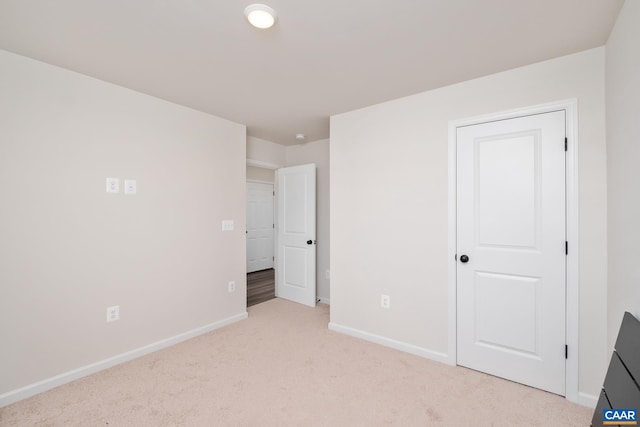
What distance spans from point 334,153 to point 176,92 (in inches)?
66.9

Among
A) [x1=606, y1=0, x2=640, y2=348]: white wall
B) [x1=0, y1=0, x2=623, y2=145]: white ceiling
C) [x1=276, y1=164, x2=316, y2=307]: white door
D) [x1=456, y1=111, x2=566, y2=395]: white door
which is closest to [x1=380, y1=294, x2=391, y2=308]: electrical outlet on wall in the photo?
[x1=456, y1=111, x2=566, y2=395]: white door

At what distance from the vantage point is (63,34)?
1.77m

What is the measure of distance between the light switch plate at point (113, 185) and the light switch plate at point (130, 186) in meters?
0.06

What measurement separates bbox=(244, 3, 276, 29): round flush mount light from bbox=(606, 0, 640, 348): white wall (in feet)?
5.84

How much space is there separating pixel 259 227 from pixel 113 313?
13.9ft

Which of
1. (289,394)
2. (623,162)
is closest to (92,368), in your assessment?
(289,394)

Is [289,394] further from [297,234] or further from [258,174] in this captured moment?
[258,174]

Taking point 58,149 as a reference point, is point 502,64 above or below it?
above

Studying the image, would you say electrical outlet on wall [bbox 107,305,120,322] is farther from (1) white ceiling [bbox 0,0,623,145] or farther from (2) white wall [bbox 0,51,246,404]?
(1) white ceiling [bbox 0,0,623,145]

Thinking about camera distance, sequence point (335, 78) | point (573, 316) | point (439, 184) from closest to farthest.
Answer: point (573, 316) < point (335, 78) < point (439, 184)

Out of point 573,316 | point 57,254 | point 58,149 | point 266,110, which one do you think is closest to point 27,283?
point 57,254

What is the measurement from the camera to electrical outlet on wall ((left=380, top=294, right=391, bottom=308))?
285cm

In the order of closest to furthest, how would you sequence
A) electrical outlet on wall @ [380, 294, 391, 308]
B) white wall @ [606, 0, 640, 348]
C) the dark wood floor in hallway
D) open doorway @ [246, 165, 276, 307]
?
white wall @ [606, 0, 640, 348] → electrical outlet on wall @ [380, 294, 391, 308] → the dark wood floor in hallway → open doorway @ [246, 165, 276, 307]

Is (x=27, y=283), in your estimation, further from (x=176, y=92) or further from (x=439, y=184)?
(x=439, y=184)
